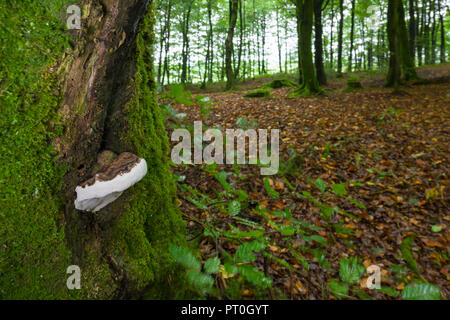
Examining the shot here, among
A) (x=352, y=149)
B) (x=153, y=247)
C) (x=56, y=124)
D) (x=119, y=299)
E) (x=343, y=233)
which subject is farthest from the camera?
(x=352, y=149)

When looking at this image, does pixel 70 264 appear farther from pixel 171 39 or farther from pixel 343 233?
pixel 171 39

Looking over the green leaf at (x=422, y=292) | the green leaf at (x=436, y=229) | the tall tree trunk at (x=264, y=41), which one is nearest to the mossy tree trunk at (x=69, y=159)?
the green leaf at (x=422, y=292)

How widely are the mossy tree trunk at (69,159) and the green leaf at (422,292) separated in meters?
1.75

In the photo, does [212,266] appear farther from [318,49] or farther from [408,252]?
[318,49]

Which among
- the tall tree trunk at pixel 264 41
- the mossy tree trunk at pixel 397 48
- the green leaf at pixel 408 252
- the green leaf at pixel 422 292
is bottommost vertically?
the green leaf at pixel 408 252

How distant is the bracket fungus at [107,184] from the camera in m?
1.24

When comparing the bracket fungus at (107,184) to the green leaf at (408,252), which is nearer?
the bracket fungus at (107,184)

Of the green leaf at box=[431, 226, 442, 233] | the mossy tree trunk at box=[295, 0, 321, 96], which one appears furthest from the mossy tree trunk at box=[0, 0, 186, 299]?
the mossy tree trunk at box=[295, 0, 321, 96]

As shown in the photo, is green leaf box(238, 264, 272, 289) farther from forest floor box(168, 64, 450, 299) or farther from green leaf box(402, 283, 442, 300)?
green leaf box(402, 283, 442, 300)

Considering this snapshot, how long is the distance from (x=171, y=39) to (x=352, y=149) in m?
20.3

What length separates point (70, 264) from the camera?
144 centimetres

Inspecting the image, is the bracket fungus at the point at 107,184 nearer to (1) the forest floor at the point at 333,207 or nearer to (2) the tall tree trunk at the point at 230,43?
(1) the forest floor at the point at 333,207

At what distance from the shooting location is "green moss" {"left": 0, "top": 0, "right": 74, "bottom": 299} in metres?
1.29

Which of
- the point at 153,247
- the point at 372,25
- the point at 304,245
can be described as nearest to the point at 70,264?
the point at 153,247
